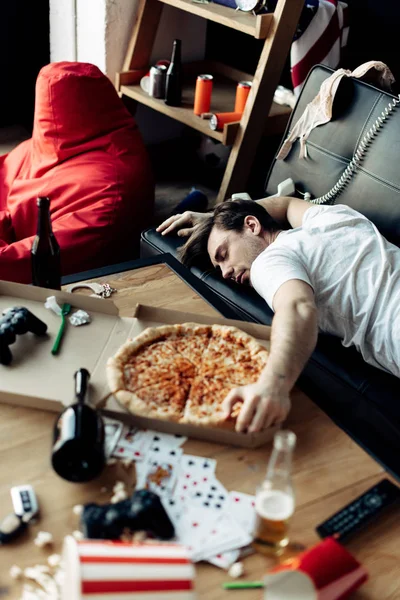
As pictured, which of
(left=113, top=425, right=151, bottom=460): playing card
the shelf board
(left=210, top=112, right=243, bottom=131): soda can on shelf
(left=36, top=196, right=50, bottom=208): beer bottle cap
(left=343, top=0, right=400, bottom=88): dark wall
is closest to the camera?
(left=113, top=425, right=151, bottom=460): playing card

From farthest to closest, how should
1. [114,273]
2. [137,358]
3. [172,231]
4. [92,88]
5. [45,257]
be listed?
→ [92,88] < [172,231] < [114,273] < [45,257] < [137,358]

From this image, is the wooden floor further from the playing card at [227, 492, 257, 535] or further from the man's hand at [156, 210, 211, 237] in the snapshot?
the man's hand at [156, 210, 211, 237]

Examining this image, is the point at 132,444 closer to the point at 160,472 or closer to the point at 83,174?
the point at 160,472

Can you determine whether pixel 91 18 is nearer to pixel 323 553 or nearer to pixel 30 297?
pixel 30 297

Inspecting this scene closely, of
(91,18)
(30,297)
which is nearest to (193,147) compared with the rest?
(91,18)

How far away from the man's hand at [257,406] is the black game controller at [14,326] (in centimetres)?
49

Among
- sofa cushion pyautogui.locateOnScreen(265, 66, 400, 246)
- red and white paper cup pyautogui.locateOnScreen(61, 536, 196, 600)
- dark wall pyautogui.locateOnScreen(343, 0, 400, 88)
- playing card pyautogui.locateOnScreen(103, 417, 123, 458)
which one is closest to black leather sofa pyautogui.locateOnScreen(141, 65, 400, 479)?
sofa cushion pyautogui.locateOnScreen(265, 66, 400, 246)

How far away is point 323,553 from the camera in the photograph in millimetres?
1028

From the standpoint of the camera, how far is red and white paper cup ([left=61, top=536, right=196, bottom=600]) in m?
0.91

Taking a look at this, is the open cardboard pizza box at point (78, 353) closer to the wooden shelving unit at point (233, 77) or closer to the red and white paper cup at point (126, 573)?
the red and white paper cup at point (126, 573)

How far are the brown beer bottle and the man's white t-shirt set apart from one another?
→ 54 centimetres

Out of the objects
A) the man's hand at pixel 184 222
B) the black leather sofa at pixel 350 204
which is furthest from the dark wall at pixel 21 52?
the man's hand at pixel 184 222

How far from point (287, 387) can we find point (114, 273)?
73cm

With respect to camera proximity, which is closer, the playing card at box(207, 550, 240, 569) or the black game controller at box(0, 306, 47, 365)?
the playing card at box(207, 550, 240, 569)
